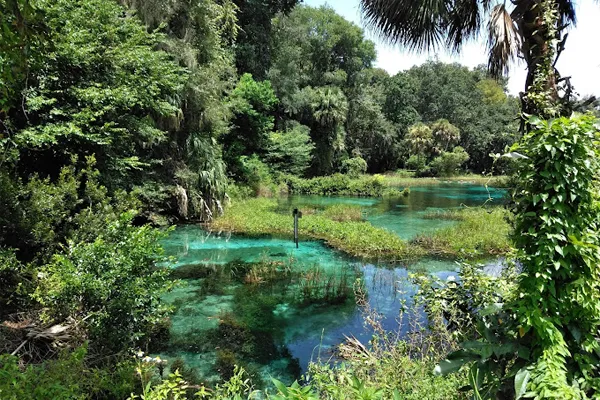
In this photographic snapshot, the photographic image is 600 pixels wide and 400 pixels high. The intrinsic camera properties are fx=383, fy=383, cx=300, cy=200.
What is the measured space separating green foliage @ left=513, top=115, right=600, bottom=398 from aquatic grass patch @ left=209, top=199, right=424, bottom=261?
27.1 ft

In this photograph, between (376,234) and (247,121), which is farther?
(247,121)

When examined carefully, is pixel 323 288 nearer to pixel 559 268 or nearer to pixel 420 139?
pixel 559 268

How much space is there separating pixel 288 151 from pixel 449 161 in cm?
2147

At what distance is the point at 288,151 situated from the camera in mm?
27281

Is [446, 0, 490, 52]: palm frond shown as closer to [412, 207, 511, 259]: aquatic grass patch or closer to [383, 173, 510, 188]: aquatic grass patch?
[412, 207, 511, 259]: aquatic grass patch

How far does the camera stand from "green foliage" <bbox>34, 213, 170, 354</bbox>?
4105mm

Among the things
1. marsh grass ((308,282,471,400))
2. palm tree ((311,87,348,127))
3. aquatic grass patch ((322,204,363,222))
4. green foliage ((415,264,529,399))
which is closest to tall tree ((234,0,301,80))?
palm tree ((311,87,348,127))

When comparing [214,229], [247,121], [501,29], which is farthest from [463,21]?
[247,121]

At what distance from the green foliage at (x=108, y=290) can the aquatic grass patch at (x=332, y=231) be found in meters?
6.97

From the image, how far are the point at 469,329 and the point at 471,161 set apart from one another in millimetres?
47583

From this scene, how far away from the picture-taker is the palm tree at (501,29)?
11.5 ft

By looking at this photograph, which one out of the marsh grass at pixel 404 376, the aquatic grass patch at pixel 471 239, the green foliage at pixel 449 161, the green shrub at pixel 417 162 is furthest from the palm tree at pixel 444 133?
the marsh grass at pixel 404 376

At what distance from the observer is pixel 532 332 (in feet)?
6.81

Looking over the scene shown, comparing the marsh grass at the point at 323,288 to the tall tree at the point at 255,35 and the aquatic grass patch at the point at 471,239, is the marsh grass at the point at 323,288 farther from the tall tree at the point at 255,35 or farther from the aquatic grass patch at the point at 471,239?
the tall tree at the point at 255,35
